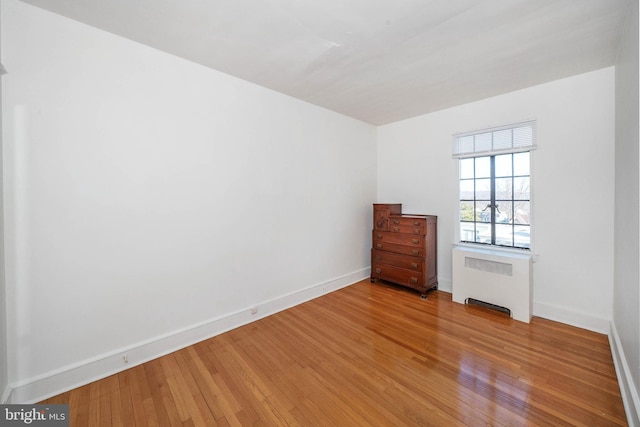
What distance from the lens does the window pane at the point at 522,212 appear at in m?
3.03

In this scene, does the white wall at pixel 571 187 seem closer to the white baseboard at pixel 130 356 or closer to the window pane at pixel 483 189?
the window pane at pixel 483 189

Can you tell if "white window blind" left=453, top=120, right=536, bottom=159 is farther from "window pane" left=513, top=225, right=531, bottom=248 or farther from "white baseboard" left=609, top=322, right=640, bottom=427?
"white baseboard" left=609, top=322, right=640, bottom=427

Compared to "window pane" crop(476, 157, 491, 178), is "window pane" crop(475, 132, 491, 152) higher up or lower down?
higher up

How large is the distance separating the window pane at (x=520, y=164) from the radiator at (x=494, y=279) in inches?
39.6

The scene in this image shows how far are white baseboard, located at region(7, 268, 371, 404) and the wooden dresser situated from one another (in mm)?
1471

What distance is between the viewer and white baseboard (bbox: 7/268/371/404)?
5.66 ft

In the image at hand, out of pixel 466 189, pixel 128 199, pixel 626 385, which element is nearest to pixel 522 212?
pixel 466 189

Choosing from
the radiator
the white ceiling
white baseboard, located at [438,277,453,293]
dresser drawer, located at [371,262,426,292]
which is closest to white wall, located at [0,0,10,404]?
the white ceiling

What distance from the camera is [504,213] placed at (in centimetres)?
324

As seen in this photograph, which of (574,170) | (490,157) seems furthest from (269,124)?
(574,170)

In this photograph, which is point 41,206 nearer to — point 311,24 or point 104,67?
point 104,67

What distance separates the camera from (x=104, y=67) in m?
1.95

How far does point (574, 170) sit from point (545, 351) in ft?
6.12

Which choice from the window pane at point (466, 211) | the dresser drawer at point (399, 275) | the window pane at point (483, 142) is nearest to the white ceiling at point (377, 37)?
the window pane at point (483, 142)
